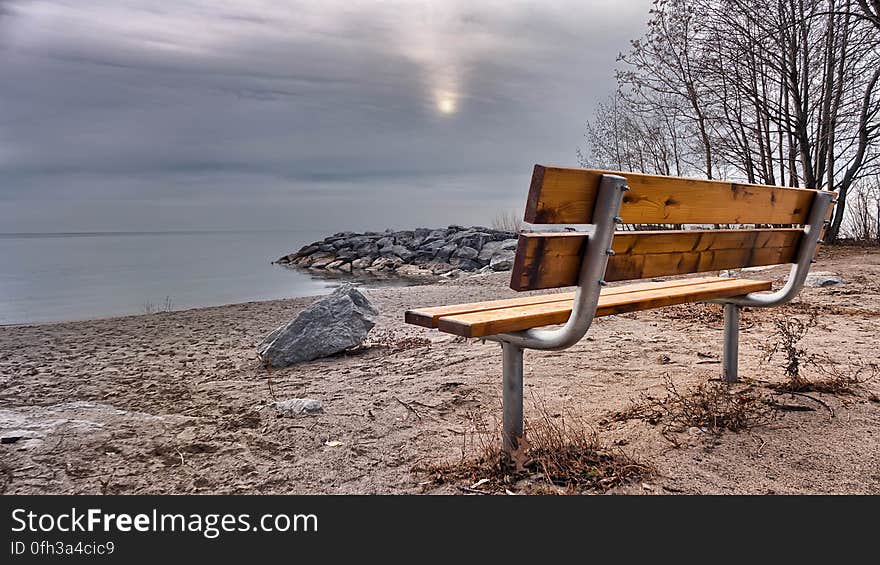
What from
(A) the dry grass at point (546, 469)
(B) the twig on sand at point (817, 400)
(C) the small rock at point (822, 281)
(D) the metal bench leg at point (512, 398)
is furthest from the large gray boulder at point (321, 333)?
(C) the small rock at point (822, 281)

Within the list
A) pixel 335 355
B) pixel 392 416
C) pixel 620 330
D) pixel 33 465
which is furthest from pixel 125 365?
pixel 620 330

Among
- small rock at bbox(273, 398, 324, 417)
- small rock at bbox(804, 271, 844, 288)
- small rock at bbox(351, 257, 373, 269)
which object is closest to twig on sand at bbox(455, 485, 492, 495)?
small rock at bbox(273, 398, 324, 417)

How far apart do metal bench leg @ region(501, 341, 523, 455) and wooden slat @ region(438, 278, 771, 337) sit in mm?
203

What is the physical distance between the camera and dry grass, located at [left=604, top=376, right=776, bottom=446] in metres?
3.20

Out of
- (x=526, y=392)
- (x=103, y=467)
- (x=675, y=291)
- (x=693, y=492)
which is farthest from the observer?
(x=526, y=392)

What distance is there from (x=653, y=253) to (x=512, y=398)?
92cm

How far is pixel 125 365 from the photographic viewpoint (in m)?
6.12

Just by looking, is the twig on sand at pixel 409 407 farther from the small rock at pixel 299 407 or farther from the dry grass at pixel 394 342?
the dry grass at pixel 394 342

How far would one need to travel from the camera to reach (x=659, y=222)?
2613 millimetres

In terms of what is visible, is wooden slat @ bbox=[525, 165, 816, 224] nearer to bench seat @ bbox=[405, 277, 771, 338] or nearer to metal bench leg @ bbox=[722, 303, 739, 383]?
bench seat @ bbox=[405, 277, 771, 338]

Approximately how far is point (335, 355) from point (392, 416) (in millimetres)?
2231

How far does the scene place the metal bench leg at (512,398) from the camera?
111 inches

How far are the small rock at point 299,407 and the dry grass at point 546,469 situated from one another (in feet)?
4.33
